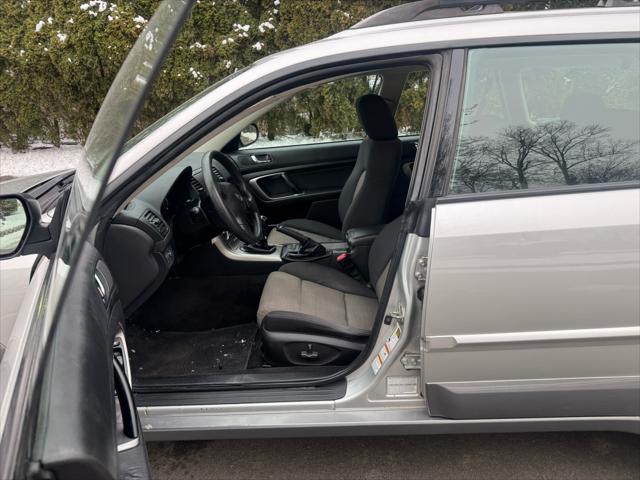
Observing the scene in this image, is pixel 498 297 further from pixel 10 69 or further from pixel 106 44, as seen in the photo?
pixel 10 69

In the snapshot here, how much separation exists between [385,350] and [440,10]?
1256mm

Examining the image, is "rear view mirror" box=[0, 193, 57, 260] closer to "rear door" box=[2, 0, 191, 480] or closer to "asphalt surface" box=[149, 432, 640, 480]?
"rear door" box=[2, 0, 191, 480]

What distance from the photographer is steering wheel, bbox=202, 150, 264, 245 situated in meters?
2.25

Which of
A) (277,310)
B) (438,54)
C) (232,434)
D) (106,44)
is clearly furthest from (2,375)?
(106,44)

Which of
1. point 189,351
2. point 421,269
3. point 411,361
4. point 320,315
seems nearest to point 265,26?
Answer: point 189,351

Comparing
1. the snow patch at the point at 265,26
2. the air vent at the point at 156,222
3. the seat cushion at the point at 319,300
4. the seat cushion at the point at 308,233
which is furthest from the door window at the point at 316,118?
the air vent at the point at 156,222

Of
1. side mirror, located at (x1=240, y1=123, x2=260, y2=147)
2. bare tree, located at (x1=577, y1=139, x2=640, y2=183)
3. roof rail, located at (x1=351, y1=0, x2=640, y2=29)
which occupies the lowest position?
bare tree, located at (x1=577, y1=139, x2=640, y2=183)

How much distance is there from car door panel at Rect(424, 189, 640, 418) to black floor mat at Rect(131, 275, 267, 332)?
131 cm

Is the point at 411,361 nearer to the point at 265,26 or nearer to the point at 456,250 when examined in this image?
the point at 456,250

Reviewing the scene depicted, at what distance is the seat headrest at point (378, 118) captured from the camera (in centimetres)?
266

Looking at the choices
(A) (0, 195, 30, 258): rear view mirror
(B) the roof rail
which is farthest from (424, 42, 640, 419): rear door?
(A) (0, 195, 30, 258): rear view mirror

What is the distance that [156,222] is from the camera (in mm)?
2068

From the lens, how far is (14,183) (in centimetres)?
229

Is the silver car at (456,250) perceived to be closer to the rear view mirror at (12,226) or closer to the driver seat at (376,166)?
the rear view mirror at (12,226)
